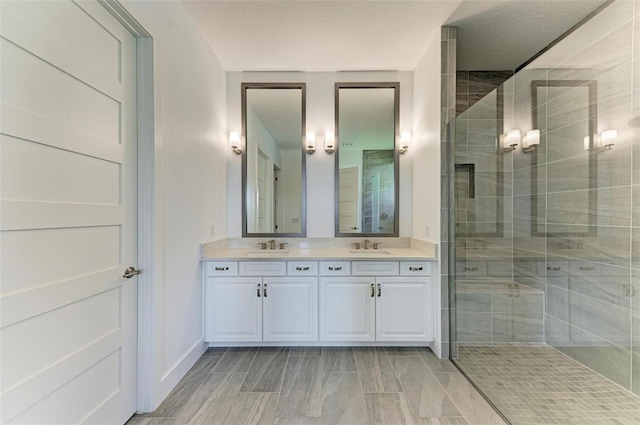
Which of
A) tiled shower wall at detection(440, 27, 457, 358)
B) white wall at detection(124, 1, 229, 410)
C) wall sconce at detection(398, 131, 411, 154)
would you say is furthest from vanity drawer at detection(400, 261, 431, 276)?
white wall at detection(124, 1, 229, 410)

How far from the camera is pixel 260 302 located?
96.3 inches

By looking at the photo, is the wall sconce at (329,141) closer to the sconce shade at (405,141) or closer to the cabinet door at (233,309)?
the sconce shade at (405,141)

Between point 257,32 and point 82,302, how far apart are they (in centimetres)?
233

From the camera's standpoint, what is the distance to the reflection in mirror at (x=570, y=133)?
5.02ft

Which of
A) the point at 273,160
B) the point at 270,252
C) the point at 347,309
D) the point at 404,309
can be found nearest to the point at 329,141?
the point at 273,160

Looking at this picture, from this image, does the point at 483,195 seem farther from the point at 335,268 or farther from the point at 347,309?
the point at 347,309

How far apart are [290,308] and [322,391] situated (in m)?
0.75

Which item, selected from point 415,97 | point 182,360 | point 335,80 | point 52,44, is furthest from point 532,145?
point 182,360

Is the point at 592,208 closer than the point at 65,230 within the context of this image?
No

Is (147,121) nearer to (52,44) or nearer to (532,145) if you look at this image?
(52,44)

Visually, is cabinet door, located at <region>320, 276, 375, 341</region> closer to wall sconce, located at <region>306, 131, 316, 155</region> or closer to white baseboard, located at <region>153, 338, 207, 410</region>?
white baseboard, located at <region>153, 338, 207, 410</region>

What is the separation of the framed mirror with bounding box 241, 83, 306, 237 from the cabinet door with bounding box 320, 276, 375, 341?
795 mm

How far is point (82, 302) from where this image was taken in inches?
49.7

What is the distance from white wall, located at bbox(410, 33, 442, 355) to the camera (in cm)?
237
